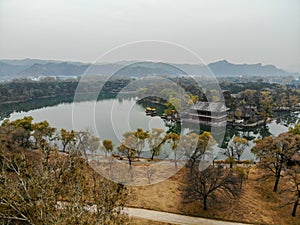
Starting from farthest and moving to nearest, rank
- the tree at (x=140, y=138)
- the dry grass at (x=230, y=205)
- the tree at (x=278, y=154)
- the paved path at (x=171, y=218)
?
the tree at (x=140, y=138), the tree at (x=278, y=154), the dry grass at (x=230, y=205), the paved path at (x=171, y=218)

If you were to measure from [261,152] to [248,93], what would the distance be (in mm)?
15003

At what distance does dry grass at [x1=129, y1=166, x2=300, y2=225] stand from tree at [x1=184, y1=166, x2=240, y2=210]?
19 cm

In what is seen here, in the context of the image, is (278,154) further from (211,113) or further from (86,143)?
(211,113)

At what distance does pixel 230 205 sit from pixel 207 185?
67cm

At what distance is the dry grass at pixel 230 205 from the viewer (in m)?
5.18

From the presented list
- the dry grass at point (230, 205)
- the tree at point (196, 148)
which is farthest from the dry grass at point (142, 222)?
the tree at point (196, 148)

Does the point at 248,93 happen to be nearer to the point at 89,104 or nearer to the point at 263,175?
the point at 263,175

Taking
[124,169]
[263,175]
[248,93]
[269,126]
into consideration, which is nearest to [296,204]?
[263,175]

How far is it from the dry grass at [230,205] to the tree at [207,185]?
193mm

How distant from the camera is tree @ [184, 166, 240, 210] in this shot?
18.0 ft

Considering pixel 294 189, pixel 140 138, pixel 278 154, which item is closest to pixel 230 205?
pixel 294 189

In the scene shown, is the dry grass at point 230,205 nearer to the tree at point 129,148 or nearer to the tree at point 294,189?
the tree at point 294,189

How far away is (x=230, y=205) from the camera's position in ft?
18.1

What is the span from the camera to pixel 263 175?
7.08m
